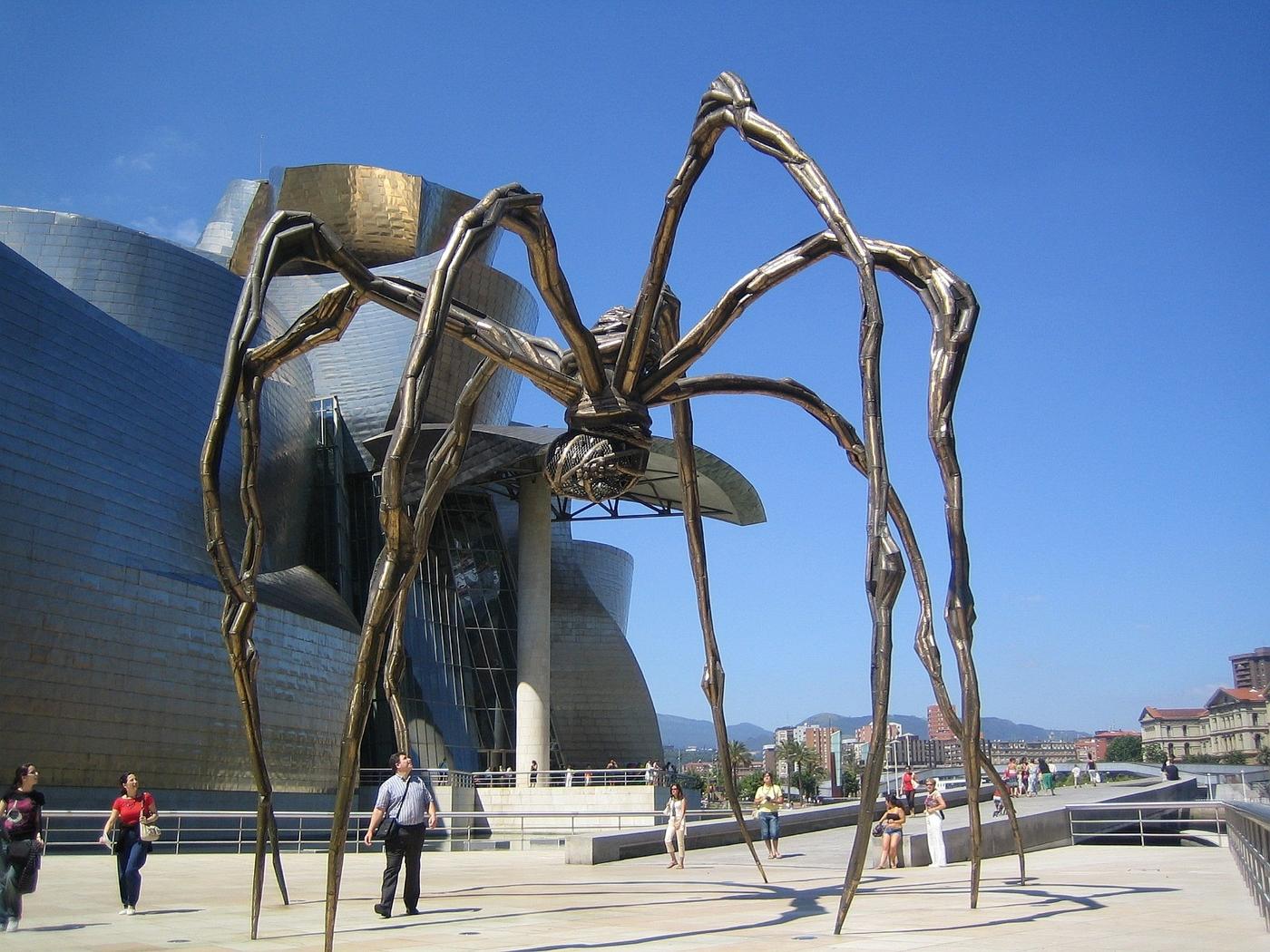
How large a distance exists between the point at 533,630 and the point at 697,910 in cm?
2690

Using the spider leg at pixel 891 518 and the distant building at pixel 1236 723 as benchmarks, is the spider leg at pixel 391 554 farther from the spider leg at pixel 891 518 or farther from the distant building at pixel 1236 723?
the distant building at pixel 1236 723

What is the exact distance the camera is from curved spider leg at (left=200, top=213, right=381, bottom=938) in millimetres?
6512

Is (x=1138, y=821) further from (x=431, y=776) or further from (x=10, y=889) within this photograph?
(x=431, y=776)

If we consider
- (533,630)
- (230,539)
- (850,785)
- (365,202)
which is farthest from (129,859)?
(850,785)

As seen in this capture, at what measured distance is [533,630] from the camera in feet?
116

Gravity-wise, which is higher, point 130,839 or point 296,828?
point 130,839

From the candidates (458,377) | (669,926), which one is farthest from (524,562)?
(669,926)

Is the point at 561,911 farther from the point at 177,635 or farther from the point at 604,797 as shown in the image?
the point at 604,797

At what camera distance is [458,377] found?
122 ft

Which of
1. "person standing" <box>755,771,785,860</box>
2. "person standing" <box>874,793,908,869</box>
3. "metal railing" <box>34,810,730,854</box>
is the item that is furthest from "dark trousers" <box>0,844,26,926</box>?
"person standing" <box>755,771,785,860</box>

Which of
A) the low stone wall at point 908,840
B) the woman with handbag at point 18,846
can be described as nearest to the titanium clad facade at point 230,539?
the low stone wall at point 908,840

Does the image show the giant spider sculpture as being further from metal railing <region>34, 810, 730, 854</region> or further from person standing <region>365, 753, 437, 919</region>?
metal railing <region>34, 810, 730, 854</region>

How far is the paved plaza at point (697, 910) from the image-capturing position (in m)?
6.78

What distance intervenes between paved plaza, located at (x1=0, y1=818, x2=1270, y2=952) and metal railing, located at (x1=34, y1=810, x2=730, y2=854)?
16.3ft
